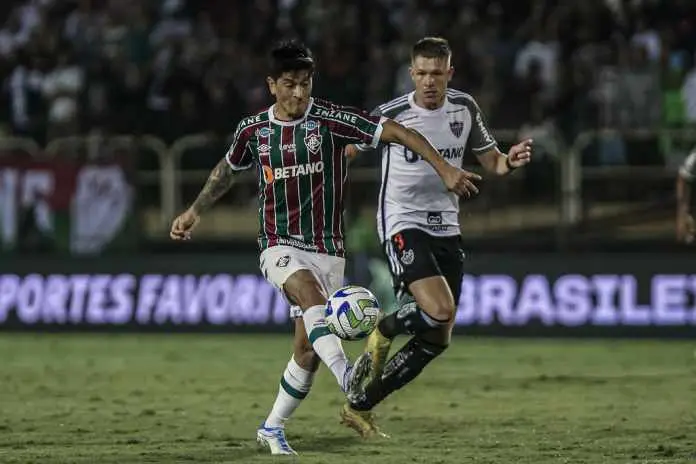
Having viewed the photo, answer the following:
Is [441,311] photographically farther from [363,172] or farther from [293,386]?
[363,172]

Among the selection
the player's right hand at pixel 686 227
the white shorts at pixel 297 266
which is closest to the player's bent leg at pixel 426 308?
the white shorts at pixel 297 266

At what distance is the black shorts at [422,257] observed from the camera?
30.1 ft

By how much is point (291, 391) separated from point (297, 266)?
28.2 inches

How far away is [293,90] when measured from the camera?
8062mm

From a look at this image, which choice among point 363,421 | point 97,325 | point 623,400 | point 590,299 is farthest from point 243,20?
point 363,421

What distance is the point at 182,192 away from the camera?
17.2 meters

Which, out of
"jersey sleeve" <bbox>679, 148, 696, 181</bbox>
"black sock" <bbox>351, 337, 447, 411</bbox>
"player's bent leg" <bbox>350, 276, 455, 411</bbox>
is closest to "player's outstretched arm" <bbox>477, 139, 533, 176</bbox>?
"player's bent leg" <bbox>350, 276, 455, 411</bbox>

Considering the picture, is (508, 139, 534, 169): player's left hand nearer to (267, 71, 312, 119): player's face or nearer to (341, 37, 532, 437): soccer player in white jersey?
(341, 37, 532, 437): soccer player in white jersey

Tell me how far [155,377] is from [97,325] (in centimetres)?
402

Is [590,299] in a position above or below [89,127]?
below

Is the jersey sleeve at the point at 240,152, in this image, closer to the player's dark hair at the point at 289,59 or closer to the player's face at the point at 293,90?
the player's face at the point at 293,90

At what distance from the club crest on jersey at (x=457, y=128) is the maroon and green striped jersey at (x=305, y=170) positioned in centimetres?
124

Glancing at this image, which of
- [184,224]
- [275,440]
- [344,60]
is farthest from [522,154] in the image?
[344,60]

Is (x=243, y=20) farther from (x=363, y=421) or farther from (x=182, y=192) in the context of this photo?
(x=363, y=421)
